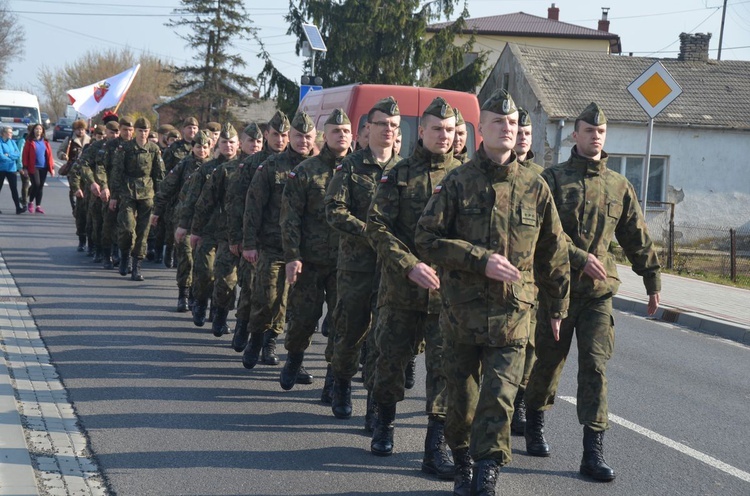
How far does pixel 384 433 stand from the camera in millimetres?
6121

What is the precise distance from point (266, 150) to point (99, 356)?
7.41 ft

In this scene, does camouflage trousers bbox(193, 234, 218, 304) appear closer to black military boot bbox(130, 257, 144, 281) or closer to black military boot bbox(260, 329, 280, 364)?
black military boot bbox(260, 329, 280, 364)

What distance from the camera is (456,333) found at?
5.19 metres

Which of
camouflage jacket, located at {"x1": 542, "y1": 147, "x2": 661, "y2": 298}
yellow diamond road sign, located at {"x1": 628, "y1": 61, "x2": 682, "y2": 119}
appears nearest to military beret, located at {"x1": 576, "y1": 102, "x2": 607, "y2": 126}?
camouflage jacket, located at {"x1": 542, "y1": 147, "x2": 661, "y2": 298}

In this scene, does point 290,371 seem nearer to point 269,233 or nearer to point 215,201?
point 269,233

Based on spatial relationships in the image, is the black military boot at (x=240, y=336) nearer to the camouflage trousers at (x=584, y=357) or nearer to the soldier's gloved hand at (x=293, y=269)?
the soldier's gloved hand at (x=293, y=269)

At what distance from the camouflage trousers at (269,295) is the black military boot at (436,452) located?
2709mm

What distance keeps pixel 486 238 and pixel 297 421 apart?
7.66ft

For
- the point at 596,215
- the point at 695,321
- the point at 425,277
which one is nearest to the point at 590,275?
the point at 596,215

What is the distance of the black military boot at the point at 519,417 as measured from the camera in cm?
676

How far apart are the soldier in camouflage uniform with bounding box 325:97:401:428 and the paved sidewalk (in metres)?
6.25

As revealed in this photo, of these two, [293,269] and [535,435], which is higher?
[293,269]

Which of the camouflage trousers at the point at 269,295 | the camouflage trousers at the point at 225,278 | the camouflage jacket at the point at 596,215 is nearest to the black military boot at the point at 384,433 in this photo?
the camouflage jacket at the point at 596,215

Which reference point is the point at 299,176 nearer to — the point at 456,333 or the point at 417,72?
the point at 456,333
